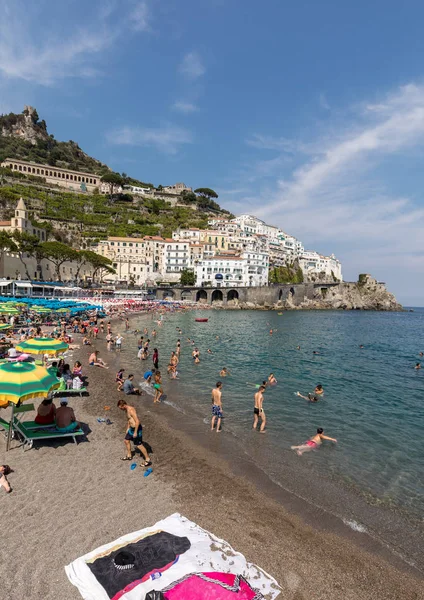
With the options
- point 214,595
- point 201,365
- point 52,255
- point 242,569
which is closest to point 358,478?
point 242,569

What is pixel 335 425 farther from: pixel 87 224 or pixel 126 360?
pixel 87 224

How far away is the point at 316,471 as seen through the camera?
811cm

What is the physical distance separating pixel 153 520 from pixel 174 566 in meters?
1.53

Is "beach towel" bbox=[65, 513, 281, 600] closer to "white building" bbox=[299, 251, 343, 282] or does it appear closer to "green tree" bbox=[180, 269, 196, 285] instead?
"green tree" bbox=[180, 269, 196, 285]

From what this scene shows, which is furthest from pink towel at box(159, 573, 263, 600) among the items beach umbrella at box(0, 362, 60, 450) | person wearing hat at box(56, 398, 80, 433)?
person wearing hat at box(56, 398, 80, 433)

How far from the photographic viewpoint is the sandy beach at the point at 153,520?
14.9ft

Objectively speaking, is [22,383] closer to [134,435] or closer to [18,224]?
[134,435]

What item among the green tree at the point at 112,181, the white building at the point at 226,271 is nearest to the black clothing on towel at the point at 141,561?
the white building at the point at 226,271

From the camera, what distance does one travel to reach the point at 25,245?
57125 millimetres

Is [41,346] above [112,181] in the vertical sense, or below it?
below

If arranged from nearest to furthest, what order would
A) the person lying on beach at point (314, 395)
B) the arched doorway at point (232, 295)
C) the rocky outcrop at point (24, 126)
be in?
the person lying on beach at point (314, 395)
the arched doorway at point (232, 295)
the rocky outcrop at point (24, 126)

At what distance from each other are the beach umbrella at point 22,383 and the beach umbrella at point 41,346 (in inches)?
160

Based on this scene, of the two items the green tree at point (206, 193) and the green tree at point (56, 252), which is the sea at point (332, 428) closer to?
the green tree at point (56, 252)

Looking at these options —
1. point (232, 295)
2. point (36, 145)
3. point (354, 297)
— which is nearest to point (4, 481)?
point (232, 295)
